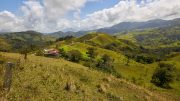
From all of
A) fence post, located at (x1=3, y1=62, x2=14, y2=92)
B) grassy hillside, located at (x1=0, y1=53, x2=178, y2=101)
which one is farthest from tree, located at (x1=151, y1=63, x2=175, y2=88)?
fence post, located at (x1=3, y1=62, x2=14, y2=92)

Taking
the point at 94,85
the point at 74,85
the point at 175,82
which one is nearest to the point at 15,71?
the point at 74,85

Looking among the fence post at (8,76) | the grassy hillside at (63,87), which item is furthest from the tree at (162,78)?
the fence post at (8,76)

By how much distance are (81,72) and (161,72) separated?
106624 millimetres

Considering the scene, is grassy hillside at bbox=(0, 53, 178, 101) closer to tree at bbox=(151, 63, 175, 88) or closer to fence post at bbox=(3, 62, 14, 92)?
fence post at bbox=(3, 62, 14, 92)

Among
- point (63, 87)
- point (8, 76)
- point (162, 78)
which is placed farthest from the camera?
point (162, 78)

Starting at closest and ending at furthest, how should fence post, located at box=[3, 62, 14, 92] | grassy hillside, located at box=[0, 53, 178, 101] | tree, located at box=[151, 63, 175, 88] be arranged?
fence post, located at box=[3, 62, 14, 92] < grassy hillside, located at box=[0, 53, 178, 101] < tree, located at box=[151, 63, 175, 88]

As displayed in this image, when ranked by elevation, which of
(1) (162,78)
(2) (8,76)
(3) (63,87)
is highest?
(2) (8,76)

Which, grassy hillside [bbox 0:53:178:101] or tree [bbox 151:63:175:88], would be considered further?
tree [bbox 151:63:175:88]

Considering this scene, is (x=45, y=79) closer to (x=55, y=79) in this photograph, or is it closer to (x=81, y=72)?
(x=55, y=79)

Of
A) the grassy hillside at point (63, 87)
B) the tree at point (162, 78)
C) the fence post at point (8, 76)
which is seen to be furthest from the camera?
the tree at point (162, 78)

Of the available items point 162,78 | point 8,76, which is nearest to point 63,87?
point 8,76

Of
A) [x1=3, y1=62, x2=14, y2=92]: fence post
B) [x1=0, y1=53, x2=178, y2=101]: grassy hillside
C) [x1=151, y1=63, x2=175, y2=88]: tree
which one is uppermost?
[x1=3, y1=62, x2=14, y2=92]: fence post

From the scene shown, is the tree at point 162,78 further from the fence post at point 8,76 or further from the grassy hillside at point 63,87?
the fence post at point 8,76

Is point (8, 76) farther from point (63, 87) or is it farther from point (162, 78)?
point (162, 78)
